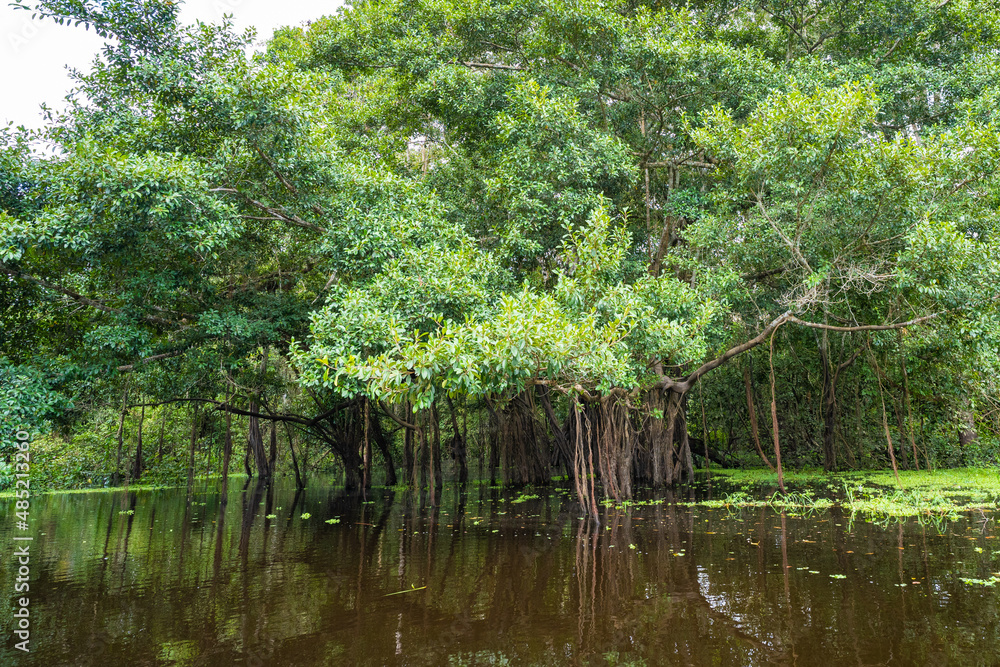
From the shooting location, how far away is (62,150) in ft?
26.9

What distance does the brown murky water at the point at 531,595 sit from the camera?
3365 millimetres

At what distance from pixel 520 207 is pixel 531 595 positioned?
6.51 metres

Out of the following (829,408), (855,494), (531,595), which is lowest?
(531,595)

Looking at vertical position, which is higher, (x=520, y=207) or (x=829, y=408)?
(x=520, y=207)

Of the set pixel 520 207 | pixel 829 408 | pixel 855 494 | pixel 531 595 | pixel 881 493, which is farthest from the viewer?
pixel 829 408

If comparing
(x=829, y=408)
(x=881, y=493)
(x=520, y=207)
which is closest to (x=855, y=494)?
(x=881, y=493)

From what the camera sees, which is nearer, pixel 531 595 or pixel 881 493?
pixel 531 595

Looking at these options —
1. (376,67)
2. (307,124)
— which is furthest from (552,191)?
(376,67)

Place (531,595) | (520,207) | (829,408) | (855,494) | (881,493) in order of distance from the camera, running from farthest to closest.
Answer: (829,408) → (855,494) → (520,207) → (881,493) → (531,595)

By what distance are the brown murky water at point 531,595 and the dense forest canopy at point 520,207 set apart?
1970 millimetres

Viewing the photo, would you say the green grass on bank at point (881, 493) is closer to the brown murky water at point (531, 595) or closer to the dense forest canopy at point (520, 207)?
the brown murky water at point (531, 595)

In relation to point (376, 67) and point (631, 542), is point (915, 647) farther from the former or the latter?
point (376, 67)

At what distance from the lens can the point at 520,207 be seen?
944 centimetres

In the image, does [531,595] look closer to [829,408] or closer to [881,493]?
[881,493]
